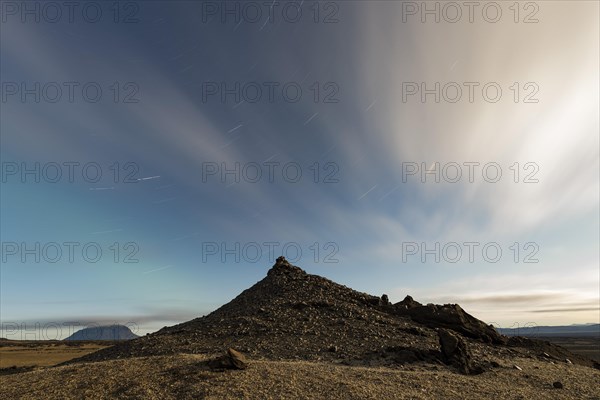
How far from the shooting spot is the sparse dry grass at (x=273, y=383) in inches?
680

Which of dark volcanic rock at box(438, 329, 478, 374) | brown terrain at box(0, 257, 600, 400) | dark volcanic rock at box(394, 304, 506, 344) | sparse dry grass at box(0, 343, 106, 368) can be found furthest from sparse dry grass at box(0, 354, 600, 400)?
sparse dry grass at box(0, 343, 106, 368)

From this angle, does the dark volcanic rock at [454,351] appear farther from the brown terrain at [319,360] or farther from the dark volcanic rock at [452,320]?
the dark volcanic rock at [452,320]

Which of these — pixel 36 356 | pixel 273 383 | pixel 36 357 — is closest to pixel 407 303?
pixel 273 383

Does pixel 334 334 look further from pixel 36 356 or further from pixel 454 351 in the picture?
pixel 36 356

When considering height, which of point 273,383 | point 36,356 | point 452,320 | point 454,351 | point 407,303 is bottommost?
point 36,356

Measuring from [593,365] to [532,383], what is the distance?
18521mm

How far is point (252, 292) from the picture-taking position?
41375mm

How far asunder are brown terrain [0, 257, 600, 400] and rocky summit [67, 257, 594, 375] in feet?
0.37

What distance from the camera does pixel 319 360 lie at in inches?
942

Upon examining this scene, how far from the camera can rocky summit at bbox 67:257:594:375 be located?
24.9m

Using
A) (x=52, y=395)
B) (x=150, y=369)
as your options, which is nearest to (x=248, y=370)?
(x=150, y=369)

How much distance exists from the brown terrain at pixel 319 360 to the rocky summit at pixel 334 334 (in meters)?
0.11

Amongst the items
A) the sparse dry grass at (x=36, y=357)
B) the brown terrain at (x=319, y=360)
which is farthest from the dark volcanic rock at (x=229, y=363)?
the sparse dry grass at (x=36, y=357)

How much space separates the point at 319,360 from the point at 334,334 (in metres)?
5.24
